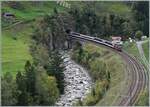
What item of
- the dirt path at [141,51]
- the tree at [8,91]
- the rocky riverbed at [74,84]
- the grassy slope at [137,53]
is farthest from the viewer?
the dirt path at [141,51]

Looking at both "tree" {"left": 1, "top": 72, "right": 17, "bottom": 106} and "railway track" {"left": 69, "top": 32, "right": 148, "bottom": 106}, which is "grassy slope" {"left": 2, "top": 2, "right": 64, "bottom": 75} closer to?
"tree" {"left": 1, "top": 72, "right": 17, "bottom": 106}

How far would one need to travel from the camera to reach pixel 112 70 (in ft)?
272

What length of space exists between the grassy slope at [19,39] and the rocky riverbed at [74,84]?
27.0 feet

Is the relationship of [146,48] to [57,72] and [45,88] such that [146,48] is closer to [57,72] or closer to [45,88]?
[57,72]

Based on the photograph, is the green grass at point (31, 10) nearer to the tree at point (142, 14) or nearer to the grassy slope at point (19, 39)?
the grassy slope at point (19, 39)

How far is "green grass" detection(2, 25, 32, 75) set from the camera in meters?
76.9

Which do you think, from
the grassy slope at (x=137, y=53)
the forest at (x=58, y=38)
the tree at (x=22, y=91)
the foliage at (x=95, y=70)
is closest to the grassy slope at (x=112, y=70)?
the foliage at (x=95, y=70)

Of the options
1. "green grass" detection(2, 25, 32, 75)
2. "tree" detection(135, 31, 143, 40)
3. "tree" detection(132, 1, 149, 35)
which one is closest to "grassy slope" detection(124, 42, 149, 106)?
"tree" detection(135, 31, 143, 40)

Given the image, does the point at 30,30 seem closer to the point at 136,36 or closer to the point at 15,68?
the point at 136,36

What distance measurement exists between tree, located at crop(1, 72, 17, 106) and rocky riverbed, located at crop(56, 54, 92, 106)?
933 cm

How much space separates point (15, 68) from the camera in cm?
7575

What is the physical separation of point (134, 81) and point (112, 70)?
11.2m

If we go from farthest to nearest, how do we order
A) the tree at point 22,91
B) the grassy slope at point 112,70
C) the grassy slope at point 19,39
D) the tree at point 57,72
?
the grassy slope at point 19,39, the tree at point 57,72, the grassy slope at point 112,70, the tree at point 22,91

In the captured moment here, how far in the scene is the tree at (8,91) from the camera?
190ft
